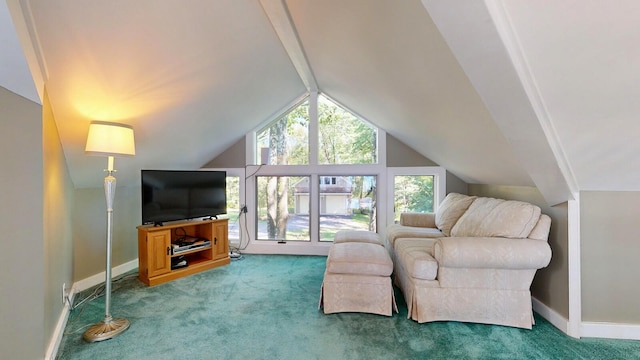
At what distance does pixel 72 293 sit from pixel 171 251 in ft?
2.96

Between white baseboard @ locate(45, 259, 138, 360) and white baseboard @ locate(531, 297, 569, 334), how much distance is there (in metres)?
3.48

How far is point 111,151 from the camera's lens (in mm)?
2148

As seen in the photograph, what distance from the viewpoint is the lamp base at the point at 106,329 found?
203cm

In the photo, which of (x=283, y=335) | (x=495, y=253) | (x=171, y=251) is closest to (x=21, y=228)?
(x=283, y=335)

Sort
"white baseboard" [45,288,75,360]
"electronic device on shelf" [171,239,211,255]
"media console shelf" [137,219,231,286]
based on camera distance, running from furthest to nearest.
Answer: "electronic device on shelf" [171,239,211,255], "media console shelf" [137,219,231,286], "white baseboard" [45,288,75,360]

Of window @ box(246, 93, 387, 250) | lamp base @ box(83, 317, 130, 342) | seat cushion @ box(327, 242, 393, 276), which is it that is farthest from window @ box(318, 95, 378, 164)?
lamp base @ box(83, 317, 130, 342)

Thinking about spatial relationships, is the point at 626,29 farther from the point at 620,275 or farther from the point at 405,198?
the point at 405,198

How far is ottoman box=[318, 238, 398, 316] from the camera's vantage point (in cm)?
236

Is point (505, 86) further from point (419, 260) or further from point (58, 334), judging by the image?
point (58, 334)

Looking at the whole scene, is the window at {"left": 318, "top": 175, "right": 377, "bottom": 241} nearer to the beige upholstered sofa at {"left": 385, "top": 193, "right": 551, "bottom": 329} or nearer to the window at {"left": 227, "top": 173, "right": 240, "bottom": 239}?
the window at {"left": 227, "top": 173, "right": 240, "bottom": 239}

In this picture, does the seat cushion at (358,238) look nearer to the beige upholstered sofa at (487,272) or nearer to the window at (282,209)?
the beige upholstered sofa at (487,272)

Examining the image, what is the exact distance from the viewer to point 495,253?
6.83ft

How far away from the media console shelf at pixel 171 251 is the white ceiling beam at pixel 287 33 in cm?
223

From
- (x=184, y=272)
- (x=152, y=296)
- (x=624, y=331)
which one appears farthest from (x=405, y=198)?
(x=152, y=296)
